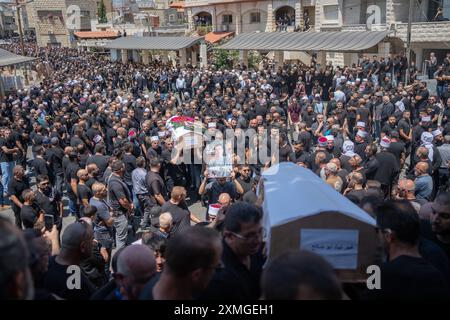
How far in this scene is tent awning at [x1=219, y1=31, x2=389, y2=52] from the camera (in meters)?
21.5

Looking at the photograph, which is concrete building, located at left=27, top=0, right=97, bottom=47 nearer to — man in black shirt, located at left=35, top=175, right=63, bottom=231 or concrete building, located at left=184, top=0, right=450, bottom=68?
concrete building, located at left=184, top=0, right=450, bottom=68

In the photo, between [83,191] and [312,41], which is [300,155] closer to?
[83,191]

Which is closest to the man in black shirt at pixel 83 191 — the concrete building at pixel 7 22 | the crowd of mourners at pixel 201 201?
the crowd of mourners at pixel 201 201

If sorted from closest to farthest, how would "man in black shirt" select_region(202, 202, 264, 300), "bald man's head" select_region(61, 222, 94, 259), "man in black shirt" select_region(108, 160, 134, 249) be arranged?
"man in black shirt" select_region(202, 202, 264, 300) < "bald man's head" select_region(61, 222, 94, 259) < "man in black shirt" select_region(108, 160, 134, 249)

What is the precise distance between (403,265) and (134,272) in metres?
1.69

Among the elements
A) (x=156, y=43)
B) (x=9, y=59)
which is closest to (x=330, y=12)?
(x=156, y=43)

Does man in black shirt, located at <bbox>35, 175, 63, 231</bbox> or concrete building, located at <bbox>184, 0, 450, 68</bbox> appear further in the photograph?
concrete building, located at <bbox>184, 0, 450, 68</bbox>

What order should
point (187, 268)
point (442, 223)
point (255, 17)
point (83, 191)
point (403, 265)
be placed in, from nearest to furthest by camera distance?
1. point (187, 268)
2. point (403, 265)
3. point (442, 223)
4. point (83, 191)
5. point (255, 17)

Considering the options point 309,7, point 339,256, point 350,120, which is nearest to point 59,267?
point 339,256

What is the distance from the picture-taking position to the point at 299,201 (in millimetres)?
2824

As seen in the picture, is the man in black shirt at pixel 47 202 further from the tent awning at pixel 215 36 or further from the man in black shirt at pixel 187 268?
the tent awning at pixel 215 36

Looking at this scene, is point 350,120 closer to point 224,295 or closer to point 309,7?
point 224,295

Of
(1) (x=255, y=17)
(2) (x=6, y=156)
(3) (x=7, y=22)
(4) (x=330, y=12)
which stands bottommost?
(2) (x=6, y=156)

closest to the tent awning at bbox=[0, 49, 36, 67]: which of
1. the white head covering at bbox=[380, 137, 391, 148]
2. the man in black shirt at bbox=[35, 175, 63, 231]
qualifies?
the man in black shirt at bbox=[35, 175, 63, 231]
